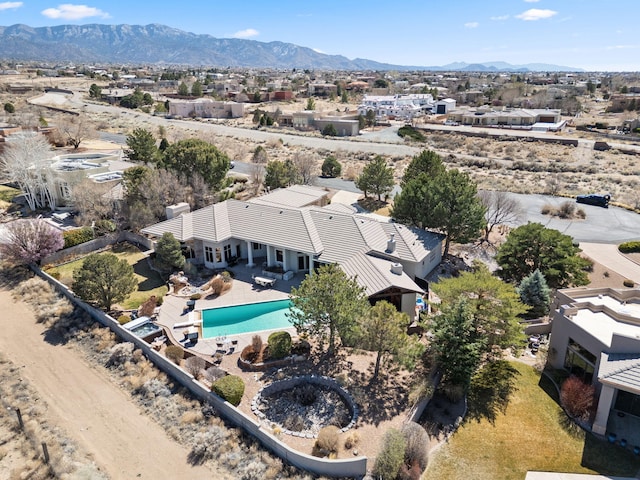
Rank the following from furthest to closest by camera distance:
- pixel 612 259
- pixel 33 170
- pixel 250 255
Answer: pixel 33 170, pixel 612 259, pixel 250 255

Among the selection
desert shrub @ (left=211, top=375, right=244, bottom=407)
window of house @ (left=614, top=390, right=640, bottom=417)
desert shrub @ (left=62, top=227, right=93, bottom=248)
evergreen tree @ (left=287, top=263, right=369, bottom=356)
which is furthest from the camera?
desert shrub @ (left=62, top=227, right=93, bottom=248)

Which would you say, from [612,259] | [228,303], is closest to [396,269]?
[228,303]

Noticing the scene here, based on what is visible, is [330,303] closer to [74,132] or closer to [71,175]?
[71,175]

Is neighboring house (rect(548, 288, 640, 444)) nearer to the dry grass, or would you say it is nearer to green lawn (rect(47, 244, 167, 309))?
the dry grass

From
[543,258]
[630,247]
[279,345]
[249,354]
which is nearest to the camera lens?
[279,345]

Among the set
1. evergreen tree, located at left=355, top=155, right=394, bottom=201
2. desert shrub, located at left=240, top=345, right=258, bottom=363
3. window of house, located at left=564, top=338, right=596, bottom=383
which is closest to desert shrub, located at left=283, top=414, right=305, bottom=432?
desert shrub, located at left=240, top=345, right=258, bottom=363

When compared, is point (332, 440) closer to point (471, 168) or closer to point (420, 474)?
point (420, 474)
